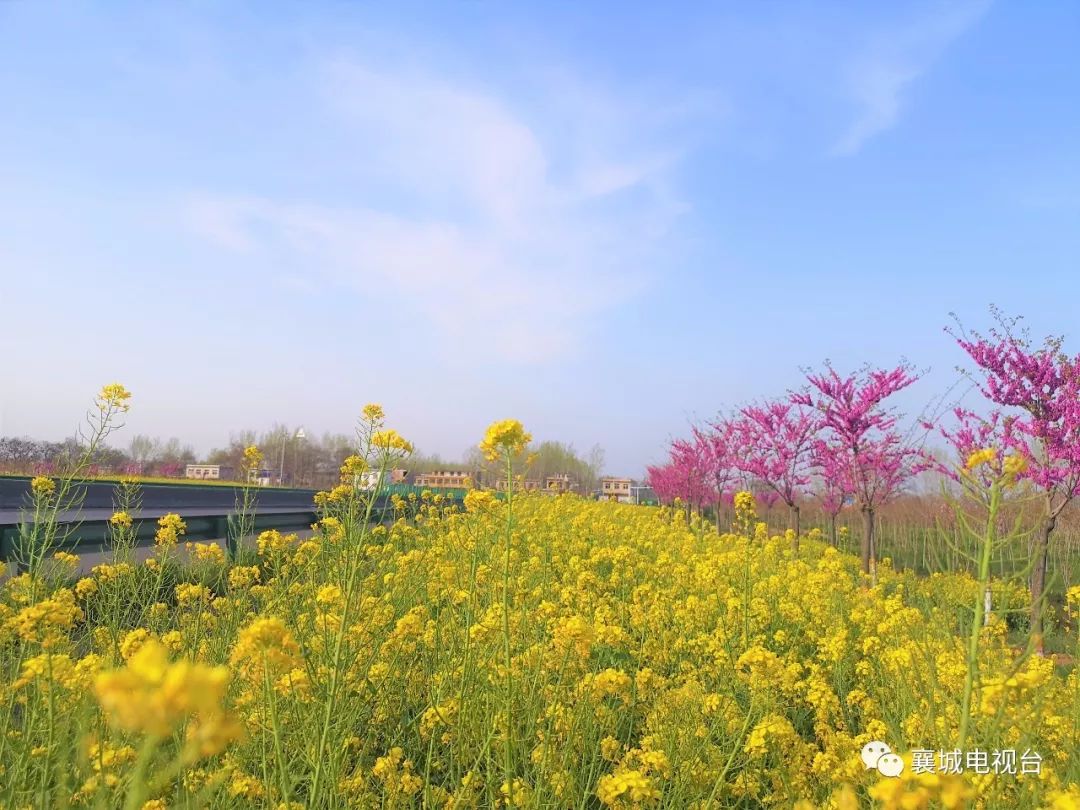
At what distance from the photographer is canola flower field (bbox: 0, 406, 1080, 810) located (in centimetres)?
162

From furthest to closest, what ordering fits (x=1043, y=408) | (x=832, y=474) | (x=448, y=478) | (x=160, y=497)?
(x=448, y=478)
(x=160, y=497)
(x=832, y=474)
(x=1043, y=408)

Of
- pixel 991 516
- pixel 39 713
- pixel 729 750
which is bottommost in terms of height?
pixel 729 750

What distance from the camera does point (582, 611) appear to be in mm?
3990

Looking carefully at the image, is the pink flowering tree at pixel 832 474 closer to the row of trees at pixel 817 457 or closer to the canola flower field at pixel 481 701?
the row of trees at pixel 817 457

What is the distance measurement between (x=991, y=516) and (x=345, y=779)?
2.07 m

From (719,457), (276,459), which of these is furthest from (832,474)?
(276,459)

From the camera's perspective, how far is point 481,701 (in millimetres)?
2756

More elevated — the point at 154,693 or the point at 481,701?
the point at 154,693

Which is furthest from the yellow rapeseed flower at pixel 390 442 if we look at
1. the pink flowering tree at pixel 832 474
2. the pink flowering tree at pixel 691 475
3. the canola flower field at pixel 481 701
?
the pink flowering tree at pixel 691 475

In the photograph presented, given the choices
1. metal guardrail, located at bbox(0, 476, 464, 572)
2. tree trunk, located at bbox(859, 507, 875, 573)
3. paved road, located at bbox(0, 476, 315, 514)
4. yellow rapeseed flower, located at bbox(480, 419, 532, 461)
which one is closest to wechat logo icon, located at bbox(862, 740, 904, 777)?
yellow rapeseed flower, located at bbox(480, 419, 532, 461)

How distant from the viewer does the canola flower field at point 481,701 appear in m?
1.62

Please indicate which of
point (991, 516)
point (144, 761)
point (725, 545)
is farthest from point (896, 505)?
point (144, 761)

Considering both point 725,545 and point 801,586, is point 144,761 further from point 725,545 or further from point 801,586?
point 725,545

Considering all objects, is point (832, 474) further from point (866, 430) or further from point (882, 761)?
point (882, 761)
